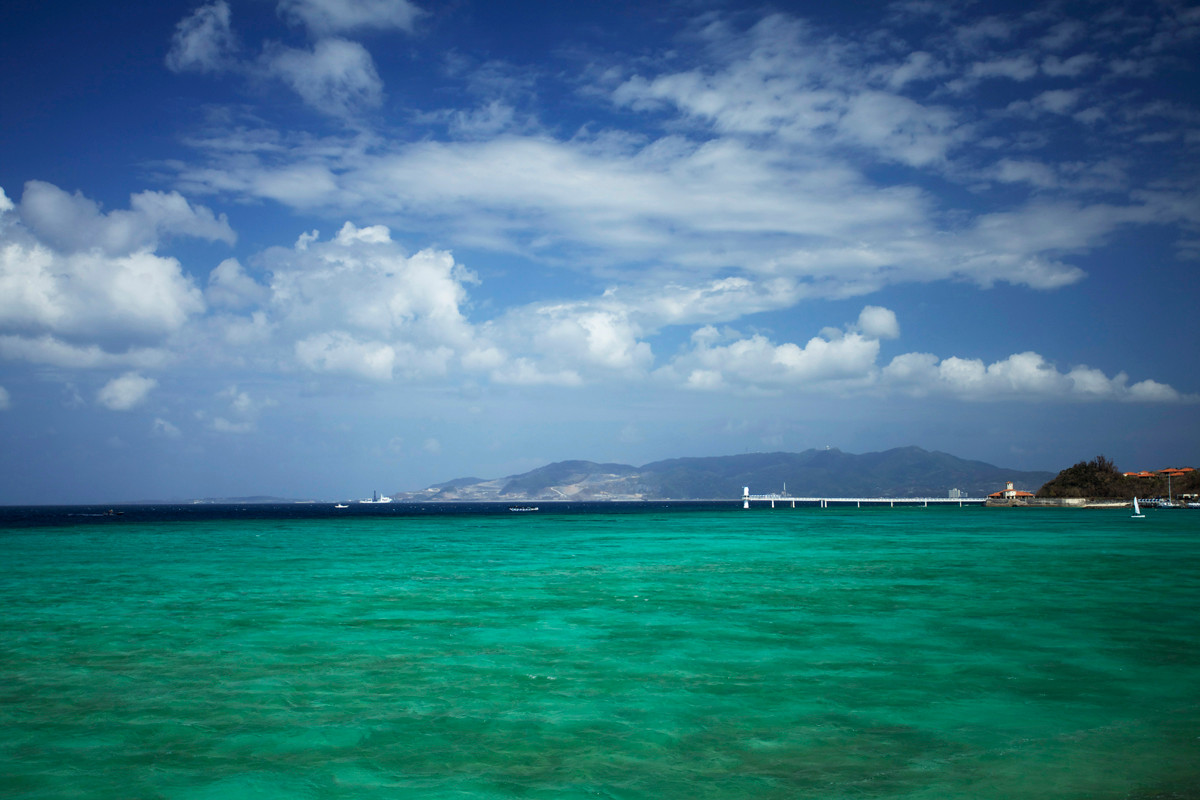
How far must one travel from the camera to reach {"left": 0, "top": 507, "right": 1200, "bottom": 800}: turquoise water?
372 inches

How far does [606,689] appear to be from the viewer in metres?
13.6

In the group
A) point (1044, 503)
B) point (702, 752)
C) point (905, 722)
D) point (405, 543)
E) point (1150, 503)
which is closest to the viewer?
point (702, 752)

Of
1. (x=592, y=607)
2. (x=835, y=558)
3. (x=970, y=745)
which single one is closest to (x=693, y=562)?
(x=835, y=558)

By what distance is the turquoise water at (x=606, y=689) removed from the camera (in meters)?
9.45

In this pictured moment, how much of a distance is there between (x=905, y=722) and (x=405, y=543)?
51217 millimetres

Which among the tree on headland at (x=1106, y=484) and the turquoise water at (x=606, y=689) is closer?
the turquoise water at (x=606, y=689)

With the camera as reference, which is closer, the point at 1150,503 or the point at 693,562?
the point at 693,562

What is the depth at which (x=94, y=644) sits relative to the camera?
17.9 metres

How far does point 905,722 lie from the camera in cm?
1144

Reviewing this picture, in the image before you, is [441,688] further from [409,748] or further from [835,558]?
[835,558]

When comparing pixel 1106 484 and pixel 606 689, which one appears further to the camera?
pixel 1106 484

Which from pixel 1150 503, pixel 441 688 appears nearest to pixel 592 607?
pixel 441 688

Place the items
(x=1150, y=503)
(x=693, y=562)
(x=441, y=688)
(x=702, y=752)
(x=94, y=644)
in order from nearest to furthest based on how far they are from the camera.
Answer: (x=702, y=752)
(x=441, y=688)
(x=94, y=644)
(x=693, y=562)
(x=1150, y=503)

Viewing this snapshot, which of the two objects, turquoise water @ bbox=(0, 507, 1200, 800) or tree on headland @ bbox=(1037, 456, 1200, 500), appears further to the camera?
tree on headland @ bbox=(1037, 456, 1200, 500)
